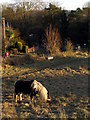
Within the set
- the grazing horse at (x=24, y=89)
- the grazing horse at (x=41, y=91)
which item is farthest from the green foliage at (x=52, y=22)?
the grazing horse at (x=41, y=91)

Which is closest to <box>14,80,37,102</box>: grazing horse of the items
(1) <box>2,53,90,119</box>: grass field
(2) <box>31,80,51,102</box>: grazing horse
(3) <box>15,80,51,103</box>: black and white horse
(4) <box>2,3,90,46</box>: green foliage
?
(3) <box>15,80,51,103</box>: black and white horse

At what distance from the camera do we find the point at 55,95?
8086mm

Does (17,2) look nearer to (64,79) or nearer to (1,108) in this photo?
(64,79)

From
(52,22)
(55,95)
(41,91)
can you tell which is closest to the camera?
(41,91)

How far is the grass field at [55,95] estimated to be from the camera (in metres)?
6.26

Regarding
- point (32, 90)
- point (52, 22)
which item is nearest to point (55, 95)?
point (32, 90)

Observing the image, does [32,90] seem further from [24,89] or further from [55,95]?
[55,95]

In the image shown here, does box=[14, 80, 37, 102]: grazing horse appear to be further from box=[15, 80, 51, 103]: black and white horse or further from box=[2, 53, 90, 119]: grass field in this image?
box=[2, 53, 90, 119]: grass field

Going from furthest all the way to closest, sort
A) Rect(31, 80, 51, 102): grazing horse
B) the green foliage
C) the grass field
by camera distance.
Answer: the green foliage, Rect(31, 80, 51, 102): grazing horse, the grass field

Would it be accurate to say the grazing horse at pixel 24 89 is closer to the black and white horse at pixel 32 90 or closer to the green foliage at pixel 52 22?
the black and white horse at pixel 32 90

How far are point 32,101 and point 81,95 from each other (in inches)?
75.5

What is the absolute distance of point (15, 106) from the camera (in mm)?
7023

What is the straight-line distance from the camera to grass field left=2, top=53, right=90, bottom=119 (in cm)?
626

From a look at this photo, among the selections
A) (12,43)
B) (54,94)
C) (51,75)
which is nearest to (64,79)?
(51,75)
